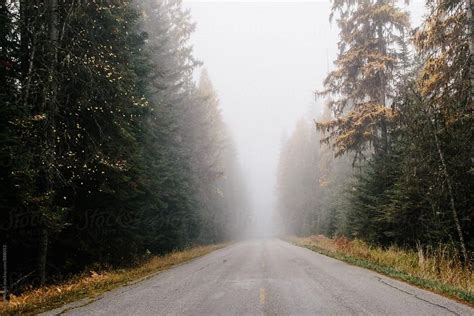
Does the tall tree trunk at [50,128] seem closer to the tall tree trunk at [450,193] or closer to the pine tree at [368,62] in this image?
the tall tree trunk at [450,193]

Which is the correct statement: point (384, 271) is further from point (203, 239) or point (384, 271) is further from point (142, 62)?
point (203, 239)

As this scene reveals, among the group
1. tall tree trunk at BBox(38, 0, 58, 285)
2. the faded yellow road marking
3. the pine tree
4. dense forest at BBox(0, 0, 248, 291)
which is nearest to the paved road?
the faded yellow road marking

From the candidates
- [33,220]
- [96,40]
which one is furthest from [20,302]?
[96,40]

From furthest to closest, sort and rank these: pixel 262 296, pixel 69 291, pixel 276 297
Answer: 1. pixel 69 291
2. pixel 262 296
3. pixel 276 297

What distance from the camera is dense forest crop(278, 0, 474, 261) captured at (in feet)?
38.0

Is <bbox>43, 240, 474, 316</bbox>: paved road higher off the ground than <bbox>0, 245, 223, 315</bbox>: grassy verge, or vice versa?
<bbox>43, 240, 474, 316</bbox>: paved road

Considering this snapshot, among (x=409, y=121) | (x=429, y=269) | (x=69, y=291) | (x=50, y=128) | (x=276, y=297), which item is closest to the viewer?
(x=276, y=297)

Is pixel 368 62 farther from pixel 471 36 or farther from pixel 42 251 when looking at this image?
pixel 42 251

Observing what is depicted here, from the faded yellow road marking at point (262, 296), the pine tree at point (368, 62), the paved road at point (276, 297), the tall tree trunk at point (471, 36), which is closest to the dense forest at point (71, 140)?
the paved road at point (276, 297)

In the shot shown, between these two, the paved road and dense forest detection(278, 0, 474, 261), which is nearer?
the paved road

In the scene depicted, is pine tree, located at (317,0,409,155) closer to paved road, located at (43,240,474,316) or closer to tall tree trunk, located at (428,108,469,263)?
tall tree trunk, located at (428,108,469,263)

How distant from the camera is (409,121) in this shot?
512 inches

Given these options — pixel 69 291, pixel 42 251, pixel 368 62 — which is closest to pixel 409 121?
pixel 368 62

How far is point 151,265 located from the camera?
16531 millimetres
